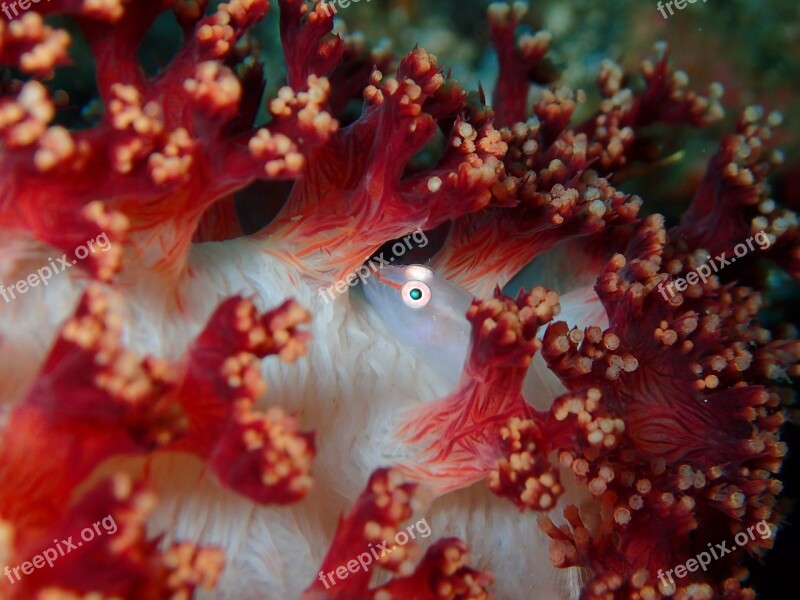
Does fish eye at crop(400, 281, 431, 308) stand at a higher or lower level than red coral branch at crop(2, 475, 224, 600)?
Result: higher

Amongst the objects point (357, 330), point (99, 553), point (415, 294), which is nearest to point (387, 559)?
point (99, 553)

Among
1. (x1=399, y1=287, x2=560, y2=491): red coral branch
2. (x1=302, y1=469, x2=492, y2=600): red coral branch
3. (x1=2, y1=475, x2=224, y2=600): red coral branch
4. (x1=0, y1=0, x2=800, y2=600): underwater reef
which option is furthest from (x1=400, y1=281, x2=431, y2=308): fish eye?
(x1=2, y1=475, x2=224, y2=600): red coral branch

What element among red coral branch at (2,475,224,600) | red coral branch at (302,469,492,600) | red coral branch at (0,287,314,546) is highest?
red coral branch at (0,287,314,546)

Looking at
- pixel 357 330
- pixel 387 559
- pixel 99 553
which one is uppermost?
pixel 357 330

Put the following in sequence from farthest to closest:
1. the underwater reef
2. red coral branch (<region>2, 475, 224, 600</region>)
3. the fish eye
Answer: the fish eye, the underwater reef, red coral branch (<region>2, 475, 224, 600</region>)

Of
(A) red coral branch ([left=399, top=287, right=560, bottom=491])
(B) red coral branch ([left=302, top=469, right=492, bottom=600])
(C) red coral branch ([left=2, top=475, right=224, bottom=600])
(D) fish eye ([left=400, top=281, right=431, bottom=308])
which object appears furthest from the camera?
(D) fish eye ([left=400, top=281, right=431, bottom=308])

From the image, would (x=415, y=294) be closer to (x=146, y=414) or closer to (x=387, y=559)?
(x=387, y=559)

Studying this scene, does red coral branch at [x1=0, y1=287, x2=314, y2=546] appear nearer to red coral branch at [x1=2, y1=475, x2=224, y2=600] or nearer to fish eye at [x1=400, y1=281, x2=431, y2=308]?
red coral branch at [x1=2, y1=475, x2=224, y2=600]

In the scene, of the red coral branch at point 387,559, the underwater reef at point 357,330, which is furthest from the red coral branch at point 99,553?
the red coral branch at point 387,559
